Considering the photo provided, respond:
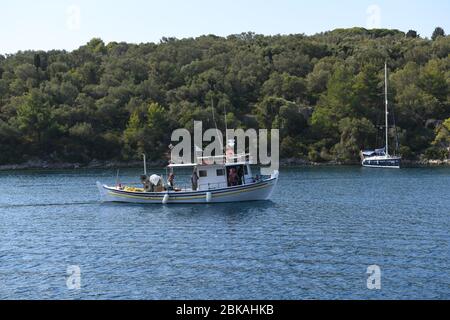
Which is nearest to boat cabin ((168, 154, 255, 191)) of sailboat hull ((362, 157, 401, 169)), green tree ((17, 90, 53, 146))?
sailboat hull ((362, 157, 401, 169))

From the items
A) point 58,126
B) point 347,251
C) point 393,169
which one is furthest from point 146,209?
point 58,126

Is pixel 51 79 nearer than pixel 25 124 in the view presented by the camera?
No

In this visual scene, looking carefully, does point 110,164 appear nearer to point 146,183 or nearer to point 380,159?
point 380,159

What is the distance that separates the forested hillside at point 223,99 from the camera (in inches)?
A: 4483

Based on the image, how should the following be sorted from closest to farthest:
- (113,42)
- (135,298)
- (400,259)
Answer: (135,298)
(400,259)
(113,42)

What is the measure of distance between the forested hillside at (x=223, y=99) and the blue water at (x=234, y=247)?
168ft

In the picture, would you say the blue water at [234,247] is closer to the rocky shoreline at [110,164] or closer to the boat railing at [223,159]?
the boat railing at [223,159]

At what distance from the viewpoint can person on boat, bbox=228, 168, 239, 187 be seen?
182 ft

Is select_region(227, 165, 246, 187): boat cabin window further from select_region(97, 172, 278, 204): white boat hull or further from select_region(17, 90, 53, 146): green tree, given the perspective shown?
select_region(17, 90, 53, 146): green tree

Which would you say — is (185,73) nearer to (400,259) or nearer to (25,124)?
(25,124)

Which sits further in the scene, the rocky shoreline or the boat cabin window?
the rocky shoreline

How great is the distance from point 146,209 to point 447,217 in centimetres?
2323

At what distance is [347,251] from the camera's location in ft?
116

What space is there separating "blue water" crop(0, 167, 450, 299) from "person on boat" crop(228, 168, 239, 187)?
6.62 feet
